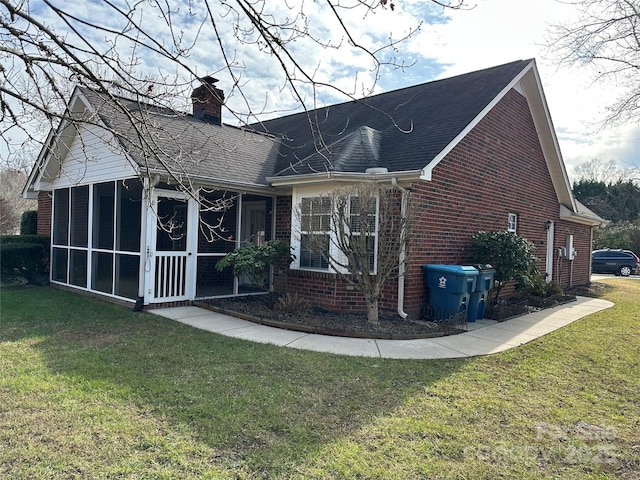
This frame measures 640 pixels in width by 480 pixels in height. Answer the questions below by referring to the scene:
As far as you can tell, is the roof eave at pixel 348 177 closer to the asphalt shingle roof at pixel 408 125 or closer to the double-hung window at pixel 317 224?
the asphalt shingle roof at pixel 408 125

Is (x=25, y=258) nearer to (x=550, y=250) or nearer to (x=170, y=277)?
(x=170, y=277)

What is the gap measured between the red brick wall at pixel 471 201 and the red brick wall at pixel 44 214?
8.99 m

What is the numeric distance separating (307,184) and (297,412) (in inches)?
236

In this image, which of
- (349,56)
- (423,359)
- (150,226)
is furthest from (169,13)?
(150,226)

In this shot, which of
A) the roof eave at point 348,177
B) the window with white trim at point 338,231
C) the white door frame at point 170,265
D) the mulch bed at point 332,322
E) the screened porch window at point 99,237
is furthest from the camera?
the screened porch window at point 99,237

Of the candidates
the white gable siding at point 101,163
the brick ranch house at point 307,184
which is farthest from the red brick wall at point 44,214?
the white gable siding at point 101,163

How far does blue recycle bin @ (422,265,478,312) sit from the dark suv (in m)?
22.2

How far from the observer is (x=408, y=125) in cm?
1069

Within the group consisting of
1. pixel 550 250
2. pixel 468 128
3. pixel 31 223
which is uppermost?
pixel 468 128

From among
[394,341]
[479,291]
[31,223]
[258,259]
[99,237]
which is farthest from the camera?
[31,223]

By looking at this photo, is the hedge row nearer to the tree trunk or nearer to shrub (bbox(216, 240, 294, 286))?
shrub (bbox(216, 240, 294, 286))

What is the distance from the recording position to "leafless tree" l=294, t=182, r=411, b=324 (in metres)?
7.73

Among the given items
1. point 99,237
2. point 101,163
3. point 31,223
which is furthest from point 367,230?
point 31,223

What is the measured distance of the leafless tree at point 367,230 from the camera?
773cm
